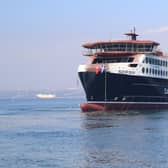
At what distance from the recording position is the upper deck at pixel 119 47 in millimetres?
93188

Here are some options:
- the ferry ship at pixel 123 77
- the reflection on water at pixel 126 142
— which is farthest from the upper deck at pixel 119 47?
the reflection on water at pixel 126 142

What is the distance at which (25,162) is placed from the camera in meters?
37.6

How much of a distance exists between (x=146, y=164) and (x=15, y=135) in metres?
22.3

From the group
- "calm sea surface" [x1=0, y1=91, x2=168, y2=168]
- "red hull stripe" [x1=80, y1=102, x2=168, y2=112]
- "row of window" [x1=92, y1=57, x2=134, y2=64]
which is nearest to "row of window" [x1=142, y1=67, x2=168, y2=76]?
"row of window" [x1=92, y1=57, x2=134, y2=64]

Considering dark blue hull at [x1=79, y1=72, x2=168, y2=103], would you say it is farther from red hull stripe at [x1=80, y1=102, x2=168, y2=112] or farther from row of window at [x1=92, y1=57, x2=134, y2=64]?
row of window at [x1=92, y1=57, x2=134, y2=64]

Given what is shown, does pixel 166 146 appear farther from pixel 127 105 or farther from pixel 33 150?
pixel 127 105

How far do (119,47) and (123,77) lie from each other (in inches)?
267

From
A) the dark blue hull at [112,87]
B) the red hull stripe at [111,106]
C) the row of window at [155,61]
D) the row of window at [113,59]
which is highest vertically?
the row of window at [113,59]

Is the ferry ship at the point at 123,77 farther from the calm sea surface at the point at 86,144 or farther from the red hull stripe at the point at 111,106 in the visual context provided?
the calm sea surface at the point at 86,144

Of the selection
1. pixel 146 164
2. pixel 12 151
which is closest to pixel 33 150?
pixel 12 151

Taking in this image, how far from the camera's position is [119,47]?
93625mm

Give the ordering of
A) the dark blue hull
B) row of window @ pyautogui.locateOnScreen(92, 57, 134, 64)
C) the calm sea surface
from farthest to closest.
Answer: row of window @ pyautogui.locateOnScreen(92, 57, 134, 64)
the dark blue hull
the calm sea surface

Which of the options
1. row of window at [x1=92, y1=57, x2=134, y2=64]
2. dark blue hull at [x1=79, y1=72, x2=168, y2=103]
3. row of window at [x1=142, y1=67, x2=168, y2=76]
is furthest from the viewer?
row of window at [x1=142, y1=67, x2=168, y2=76]

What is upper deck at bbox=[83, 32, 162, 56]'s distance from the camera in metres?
93.2
